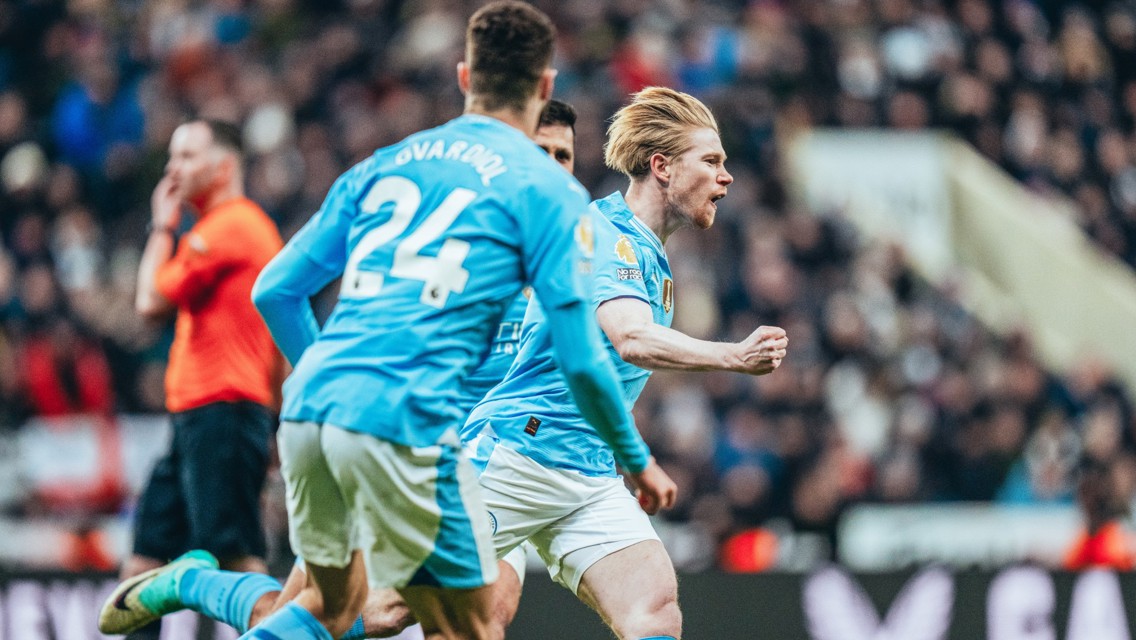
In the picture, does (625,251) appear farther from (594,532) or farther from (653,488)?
(653,488)

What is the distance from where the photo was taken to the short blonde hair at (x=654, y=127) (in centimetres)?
498

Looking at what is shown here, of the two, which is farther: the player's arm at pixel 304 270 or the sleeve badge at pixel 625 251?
the sleeve badge at pixel 625 251

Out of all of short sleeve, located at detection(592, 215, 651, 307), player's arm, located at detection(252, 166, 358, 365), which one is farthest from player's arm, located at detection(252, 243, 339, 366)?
short sleeve, located at detection(592, 215, 651, 307)

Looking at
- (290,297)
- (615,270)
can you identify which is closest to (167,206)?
(290,297)

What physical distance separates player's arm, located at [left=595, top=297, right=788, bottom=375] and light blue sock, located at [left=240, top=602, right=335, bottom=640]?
1.19 m

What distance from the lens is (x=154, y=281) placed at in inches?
230

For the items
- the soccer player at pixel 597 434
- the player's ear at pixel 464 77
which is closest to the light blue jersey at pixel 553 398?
the soccer player at pixel 597 434

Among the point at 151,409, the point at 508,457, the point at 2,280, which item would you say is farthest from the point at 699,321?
the point at 508,457

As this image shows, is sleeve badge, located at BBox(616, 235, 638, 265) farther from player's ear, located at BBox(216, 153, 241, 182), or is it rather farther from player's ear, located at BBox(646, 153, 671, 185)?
player's ear, located at BBox(216, 153, 241, 182)

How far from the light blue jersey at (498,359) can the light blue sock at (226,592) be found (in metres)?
0.96

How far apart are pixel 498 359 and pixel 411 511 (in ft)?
5.34

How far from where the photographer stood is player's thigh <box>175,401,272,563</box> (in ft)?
18.8

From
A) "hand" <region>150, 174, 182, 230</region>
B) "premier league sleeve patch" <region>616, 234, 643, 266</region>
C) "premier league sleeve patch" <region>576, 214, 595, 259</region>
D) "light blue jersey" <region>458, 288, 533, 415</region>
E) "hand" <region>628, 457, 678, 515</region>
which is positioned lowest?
"light blue jersey" <region>458, 288, 533, 415</region>

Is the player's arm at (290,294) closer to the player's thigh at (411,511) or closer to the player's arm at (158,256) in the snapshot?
the player's thigh at (411,511)
